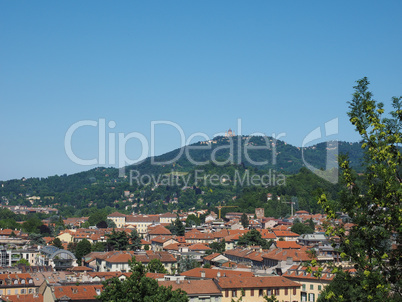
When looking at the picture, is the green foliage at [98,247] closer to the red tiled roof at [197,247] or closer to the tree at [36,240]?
the tree at [36,240]

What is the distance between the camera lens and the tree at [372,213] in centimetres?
731

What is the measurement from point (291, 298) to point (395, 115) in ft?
97.2

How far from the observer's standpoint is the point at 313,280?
36.2 m

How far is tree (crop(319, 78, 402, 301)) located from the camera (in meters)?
7.31

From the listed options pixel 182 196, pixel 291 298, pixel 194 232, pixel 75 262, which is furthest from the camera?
pixel 182 196

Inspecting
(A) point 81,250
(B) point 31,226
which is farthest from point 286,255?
(B) point 31,226

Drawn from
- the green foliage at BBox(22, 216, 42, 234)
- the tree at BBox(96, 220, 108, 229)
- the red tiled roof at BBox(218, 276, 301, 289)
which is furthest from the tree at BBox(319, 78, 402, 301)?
the tree at BBox(96, 220, 108, 229)

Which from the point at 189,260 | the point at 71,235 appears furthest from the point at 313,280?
the point at 71,235

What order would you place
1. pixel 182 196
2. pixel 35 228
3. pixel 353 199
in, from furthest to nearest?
pixel 182 196
pixel 35 228
pixel 353 199

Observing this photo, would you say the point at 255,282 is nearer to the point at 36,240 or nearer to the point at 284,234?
the point at 284,234

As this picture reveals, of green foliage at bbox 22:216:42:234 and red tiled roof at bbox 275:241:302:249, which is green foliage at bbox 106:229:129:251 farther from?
green foliage at bbox 22:216:42:234

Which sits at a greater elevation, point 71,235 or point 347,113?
point 347,113

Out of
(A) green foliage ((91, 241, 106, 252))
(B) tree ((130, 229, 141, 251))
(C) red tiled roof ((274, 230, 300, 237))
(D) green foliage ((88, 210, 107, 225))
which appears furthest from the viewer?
(D) green foliage ((88, 210, 107, 225))

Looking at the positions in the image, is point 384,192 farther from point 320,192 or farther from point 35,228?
point 35,228
